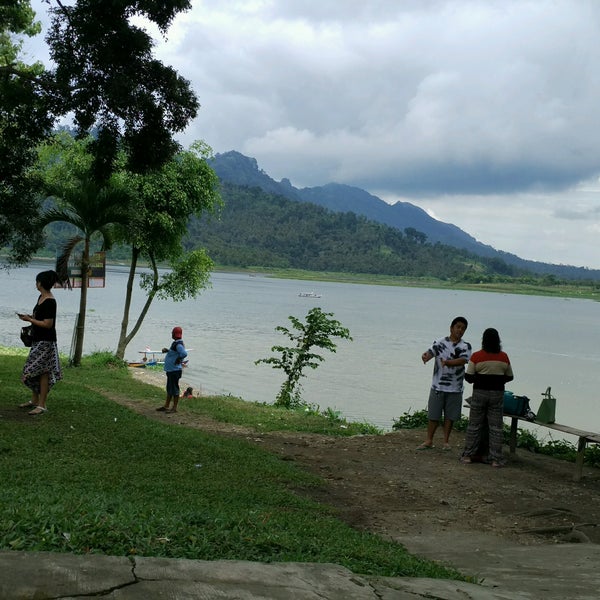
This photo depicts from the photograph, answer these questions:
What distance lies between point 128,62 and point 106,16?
681mm

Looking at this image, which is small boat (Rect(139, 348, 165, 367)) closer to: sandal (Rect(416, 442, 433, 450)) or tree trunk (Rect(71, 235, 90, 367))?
tree trunk (Rect(71, 235, 90, 367))

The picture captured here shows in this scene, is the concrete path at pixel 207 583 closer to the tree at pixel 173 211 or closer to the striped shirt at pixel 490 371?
the striped shirt at pixel 490 371

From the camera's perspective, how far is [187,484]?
660 cm

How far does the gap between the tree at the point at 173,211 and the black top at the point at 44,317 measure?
8514 mm

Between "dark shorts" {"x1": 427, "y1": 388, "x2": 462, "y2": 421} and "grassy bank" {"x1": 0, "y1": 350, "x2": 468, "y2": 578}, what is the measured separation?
102 inches

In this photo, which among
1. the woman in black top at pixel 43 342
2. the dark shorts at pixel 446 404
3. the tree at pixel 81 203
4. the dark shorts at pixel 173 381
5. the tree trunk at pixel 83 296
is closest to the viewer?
the woman in black top at pixel 43 342

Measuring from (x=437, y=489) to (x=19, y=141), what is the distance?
27.8 feet

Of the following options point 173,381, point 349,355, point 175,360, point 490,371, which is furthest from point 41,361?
point 349,355

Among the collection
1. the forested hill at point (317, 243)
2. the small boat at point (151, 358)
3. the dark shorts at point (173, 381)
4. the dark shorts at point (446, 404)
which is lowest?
the small boat at point (151, 358)

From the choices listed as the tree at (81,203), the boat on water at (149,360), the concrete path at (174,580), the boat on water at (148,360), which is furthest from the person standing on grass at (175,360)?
the boat on water at (148,360)

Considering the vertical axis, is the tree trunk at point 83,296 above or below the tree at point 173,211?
below

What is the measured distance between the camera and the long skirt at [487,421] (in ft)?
30.1

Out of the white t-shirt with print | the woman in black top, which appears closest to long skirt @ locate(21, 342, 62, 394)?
the woman in black top

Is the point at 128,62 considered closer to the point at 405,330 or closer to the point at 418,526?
the point at 418,526
